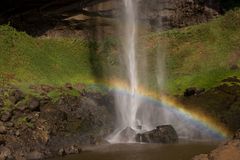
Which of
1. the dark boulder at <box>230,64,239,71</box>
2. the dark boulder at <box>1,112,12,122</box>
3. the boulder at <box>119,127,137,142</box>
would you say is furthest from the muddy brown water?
the dark boulder at <box>230,64,239,71</box>

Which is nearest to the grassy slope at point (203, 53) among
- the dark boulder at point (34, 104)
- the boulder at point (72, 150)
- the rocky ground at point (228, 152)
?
the dark boulder at point (34, 104)

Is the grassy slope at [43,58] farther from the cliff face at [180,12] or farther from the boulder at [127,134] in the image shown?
the boulder at [127,134]

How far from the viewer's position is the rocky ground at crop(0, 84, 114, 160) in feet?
90.7

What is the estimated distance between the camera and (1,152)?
84.3 ft

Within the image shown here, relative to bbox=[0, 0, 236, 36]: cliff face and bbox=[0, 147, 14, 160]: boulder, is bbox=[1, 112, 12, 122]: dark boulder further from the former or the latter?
bbox=[0, 0, 236, 36]: cliff face

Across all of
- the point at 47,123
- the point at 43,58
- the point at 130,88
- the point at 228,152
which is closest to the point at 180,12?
the point at 130,88

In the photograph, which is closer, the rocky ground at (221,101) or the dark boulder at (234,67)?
the rocky ground at (221,101)

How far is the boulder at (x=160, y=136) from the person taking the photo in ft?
99.4

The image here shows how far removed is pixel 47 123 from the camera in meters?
30.8

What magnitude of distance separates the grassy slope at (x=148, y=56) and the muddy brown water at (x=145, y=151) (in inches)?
466

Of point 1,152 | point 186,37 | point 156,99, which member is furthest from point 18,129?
point 186,37

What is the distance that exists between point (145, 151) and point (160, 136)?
431 centimetres

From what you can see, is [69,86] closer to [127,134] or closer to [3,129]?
[127,134]

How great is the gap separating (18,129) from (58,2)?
2339cm
